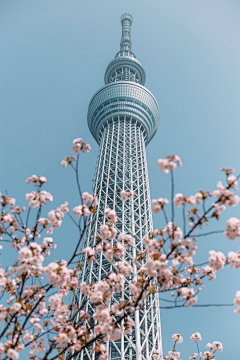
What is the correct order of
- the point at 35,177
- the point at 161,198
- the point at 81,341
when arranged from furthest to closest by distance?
the point at 35,177, the point at 81,341, the point at 161,198

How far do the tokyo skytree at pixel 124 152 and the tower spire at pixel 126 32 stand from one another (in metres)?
13.7

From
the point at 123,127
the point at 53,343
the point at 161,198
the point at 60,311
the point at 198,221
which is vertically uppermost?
the point at 123,127

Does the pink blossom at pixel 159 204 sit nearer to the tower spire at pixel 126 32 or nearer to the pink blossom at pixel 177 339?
the pink blossom at pixel 177 339

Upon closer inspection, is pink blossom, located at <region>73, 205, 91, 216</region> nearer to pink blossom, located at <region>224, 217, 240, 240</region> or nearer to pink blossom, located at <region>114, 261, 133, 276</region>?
pink blossom, located at <region>114, 261, 133, 276</region>

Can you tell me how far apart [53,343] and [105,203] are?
40.6 metres

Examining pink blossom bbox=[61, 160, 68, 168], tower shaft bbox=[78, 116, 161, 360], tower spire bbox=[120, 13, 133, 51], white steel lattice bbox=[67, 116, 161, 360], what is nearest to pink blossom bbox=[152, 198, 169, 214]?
pink blossom bbox=[61, 160, 68, 168]

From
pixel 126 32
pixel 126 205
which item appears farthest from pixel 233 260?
pixel 126 32

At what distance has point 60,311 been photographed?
6234 mm

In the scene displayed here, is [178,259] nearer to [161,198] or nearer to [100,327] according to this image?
[161,198]

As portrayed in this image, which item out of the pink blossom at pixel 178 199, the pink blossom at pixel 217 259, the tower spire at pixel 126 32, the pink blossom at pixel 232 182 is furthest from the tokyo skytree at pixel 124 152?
the pink blossom at pixel 232 182

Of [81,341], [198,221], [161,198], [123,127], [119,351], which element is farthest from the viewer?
[123,127]

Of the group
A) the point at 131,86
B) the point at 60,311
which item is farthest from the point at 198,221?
Answer: the point at 131,86

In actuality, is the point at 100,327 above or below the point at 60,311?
below

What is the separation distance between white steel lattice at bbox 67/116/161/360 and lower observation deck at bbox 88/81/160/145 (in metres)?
1.57
